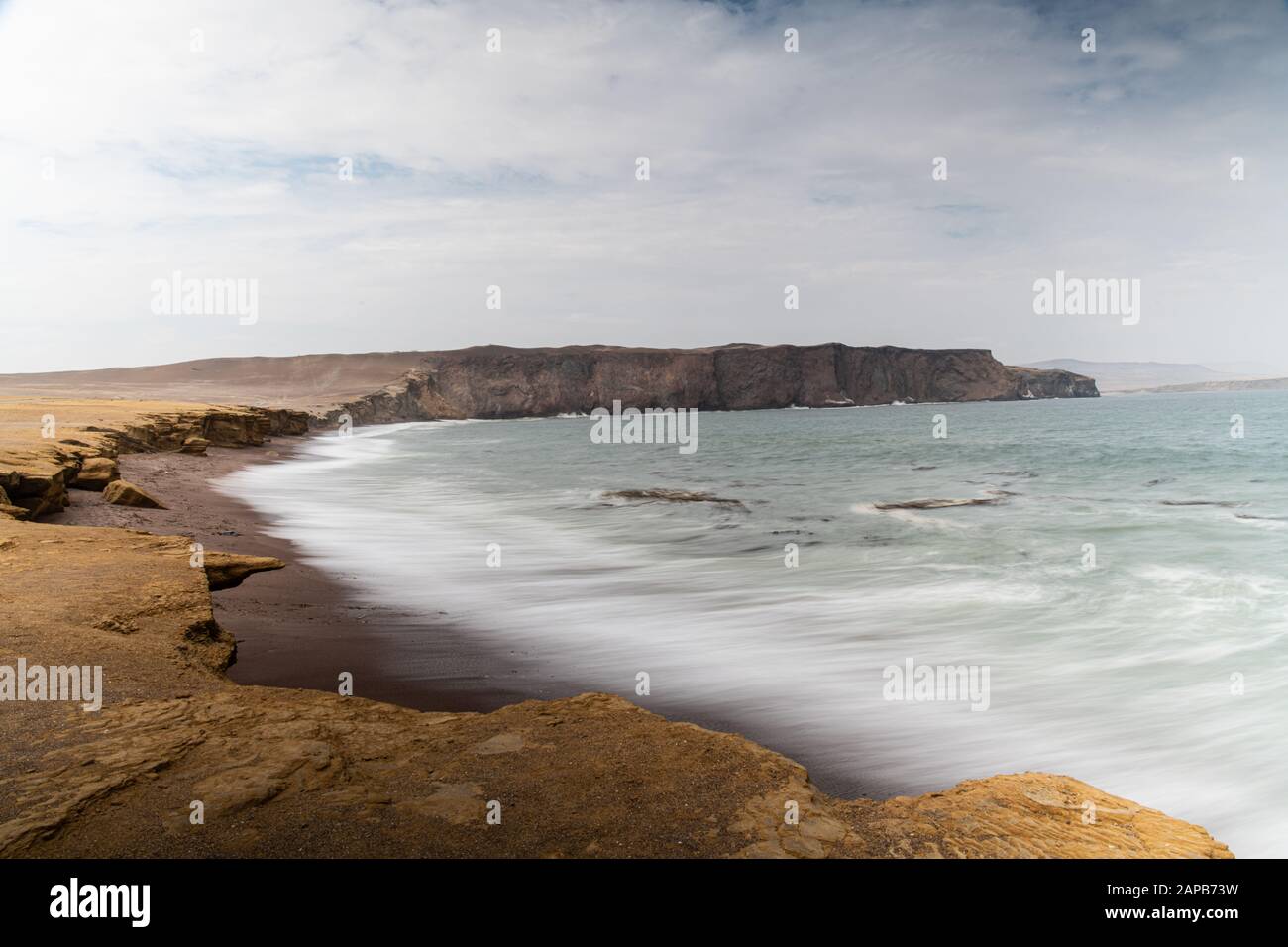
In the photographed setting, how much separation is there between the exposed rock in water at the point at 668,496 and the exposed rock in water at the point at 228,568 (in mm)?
12587

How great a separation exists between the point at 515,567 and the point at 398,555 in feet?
6.24

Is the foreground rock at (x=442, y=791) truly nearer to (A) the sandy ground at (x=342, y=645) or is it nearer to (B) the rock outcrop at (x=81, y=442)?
(A) the sandy ground at (x=342, y=645)

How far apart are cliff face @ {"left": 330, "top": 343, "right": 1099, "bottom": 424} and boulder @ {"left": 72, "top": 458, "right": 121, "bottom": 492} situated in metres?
111

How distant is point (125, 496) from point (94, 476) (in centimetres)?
124

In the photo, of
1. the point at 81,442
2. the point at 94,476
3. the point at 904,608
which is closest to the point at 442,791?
the point at 904,608

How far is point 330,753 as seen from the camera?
3.35 m

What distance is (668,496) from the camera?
2077 cm

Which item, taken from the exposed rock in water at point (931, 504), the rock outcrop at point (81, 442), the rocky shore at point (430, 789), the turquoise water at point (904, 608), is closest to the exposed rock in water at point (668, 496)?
the turquoise water at point (904, 608)

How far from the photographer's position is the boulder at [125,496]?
11273 mm

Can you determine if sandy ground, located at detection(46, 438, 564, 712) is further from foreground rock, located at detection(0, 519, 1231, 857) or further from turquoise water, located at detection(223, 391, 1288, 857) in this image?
foreground rock, located at detection(0, 519, 1231, 857)
